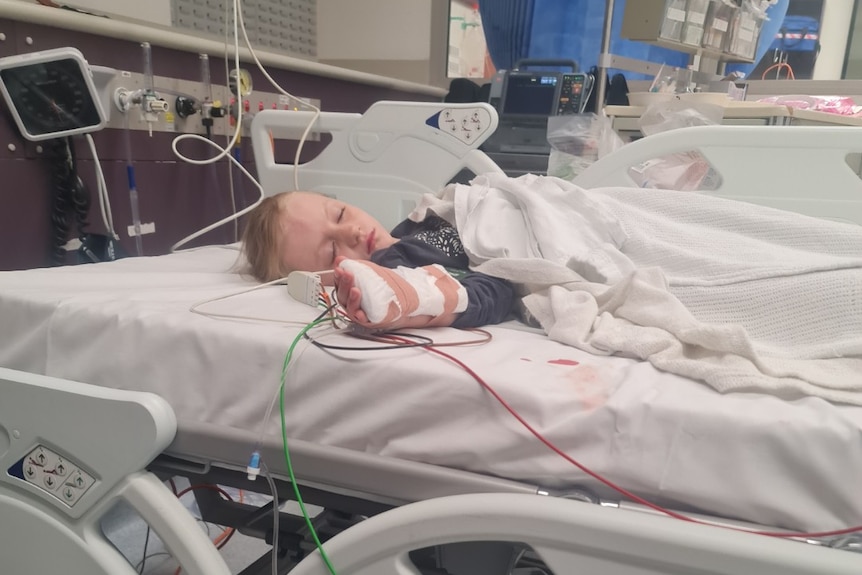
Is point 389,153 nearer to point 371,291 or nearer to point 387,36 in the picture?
point 371,291

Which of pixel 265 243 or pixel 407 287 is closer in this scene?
pixel 407 287

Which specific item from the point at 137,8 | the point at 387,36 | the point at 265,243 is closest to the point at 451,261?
the point at 265,243

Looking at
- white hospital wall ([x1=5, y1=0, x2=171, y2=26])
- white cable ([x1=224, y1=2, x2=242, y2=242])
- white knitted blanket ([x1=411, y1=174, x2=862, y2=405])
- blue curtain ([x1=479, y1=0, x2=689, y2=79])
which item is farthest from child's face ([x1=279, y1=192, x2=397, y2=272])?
blue curtain ([x1=479, y1=0, x2=689, y2=79])

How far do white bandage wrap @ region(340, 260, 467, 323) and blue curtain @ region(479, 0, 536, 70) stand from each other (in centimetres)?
237

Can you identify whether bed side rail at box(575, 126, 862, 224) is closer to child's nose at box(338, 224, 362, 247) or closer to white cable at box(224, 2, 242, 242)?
child's nose at box(338, 224, 362, 247)

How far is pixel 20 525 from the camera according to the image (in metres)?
0.84

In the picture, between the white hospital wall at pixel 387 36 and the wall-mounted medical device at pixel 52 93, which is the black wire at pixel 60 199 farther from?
the white hospital wall at pixel 387 36

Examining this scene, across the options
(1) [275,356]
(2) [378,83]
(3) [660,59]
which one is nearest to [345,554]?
(1) [275,356]

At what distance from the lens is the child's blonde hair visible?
3.90 ft

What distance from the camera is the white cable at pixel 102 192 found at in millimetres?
1563

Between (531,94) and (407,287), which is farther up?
(531,94)

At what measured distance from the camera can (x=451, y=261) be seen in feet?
3.64

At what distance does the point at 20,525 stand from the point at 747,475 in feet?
2.91

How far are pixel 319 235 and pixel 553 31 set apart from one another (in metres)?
2.14
